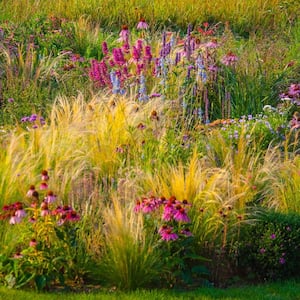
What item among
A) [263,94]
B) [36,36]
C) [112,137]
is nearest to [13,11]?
[36,36]

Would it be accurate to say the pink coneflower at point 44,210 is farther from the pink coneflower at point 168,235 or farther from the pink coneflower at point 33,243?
the pink coneflower at point 168,235

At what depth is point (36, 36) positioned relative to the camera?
12562mm

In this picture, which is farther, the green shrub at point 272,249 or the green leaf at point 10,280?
the green shrub at point 272,249

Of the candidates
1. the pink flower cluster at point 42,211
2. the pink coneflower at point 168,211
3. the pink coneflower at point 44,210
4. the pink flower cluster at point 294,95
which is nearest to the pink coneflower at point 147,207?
the pink coneflower at point 168,211

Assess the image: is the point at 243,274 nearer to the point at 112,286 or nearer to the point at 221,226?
the point at 221,226

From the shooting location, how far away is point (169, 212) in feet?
18.2

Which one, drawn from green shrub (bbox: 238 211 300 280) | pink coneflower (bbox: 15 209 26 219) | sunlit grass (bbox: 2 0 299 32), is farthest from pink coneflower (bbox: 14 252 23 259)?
sunlit grass (bbox: 2 0 299 32)

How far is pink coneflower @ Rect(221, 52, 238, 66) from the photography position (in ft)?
31.0

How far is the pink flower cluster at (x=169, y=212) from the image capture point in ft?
18.1

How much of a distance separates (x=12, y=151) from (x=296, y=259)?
2.55 meters

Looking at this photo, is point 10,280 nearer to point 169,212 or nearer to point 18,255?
point 18,255

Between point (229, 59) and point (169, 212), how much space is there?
14.2ft

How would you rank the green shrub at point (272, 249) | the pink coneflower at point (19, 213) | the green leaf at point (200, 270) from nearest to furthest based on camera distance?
the pink coneflower at point (19, 213), the green leaf at point (200, 270), the green shrub at point (272, 249)

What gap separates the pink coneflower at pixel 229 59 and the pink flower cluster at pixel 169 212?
3824 mm
